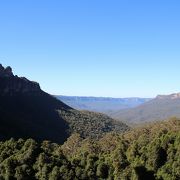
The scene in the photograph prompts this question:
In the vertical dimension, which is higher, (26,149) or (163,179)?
(26,149)

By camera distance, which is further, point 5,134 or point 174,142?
point 5,134

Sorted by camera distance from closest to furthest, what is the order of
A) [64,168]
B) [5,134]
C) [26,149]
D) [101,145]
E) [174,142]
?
1. [64,168]
2. [26,149]
3. [174,142]
4. [101,145]
5. [5,134]

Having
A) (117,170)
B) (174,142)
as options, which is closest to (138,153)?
(174,142)

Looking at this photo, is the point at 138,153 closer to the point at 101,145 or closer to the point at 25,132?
the point at 101,145

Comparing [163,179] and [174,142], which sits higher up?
[174,142]

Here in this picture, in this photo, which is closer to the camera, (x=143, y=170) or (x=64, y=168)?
(x=64, y=168)

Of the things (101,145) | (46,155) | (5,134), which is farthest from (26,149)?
(5,134)

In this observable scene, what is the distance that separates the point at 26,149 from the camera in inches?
2382

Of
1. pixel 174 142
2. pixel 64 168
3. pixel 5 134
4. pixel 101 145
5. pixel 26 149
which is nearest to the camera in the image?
pixel 64 168

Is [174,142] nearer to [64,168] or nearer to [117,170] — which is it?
[117,170]

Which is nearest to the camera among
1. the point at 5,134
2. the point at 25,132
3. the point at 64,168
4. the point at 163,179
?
the point at 64,168

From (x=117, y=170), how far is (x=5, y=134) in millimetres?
89874

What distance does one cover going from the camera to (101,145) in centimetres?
10525

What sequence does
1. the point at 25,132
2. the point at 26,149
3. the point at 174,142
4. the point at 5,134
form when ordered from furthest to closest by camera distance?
the point at 25,132 → the point at 5,134 → the point at 174,142 → the point at 26,149
